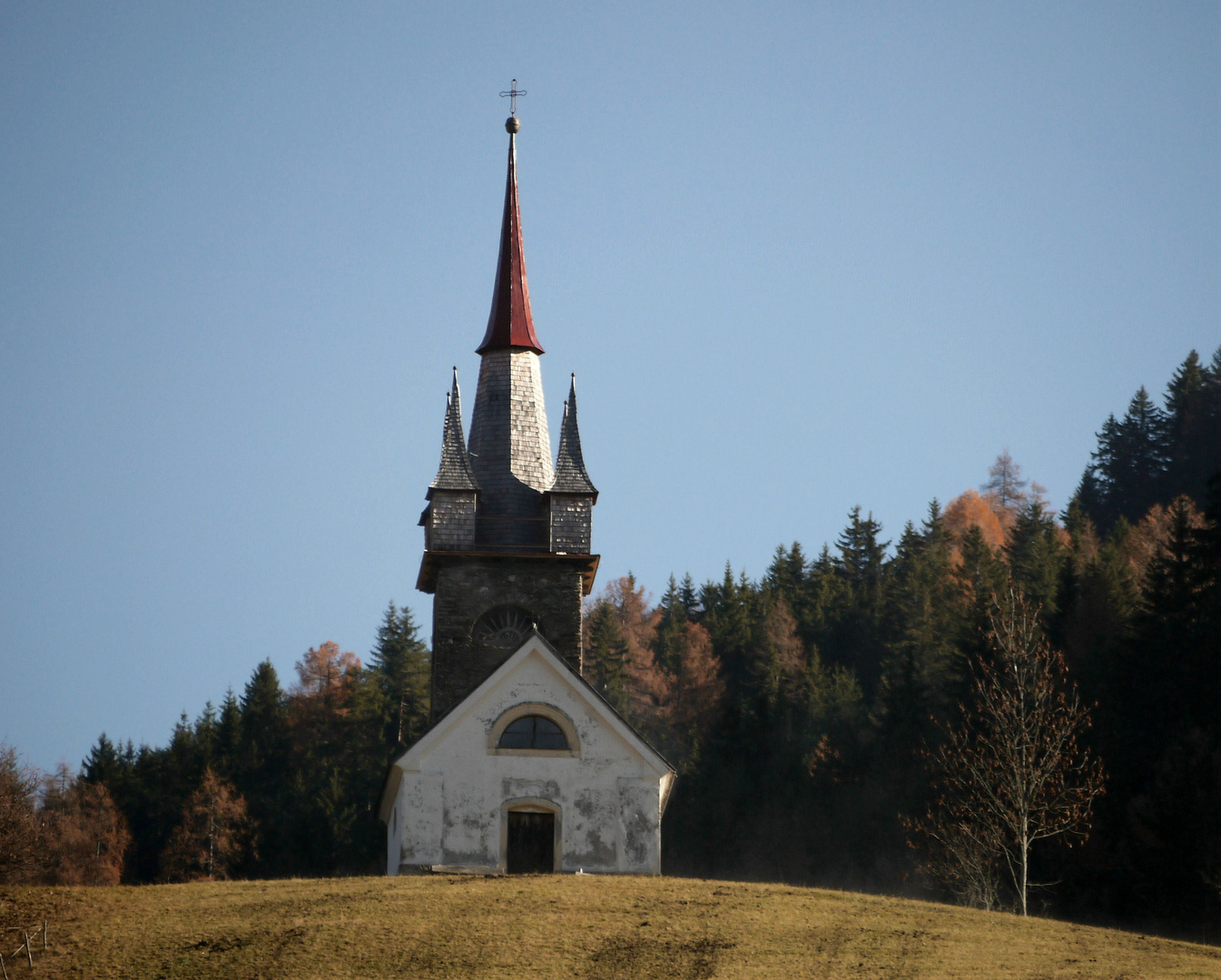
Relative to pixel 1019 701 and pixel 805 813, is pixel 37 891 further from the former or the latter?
pixel 805 813

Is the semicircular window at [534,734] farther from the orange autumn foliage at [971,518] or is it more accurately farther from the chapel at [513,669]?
the orange autumn foliage at [971,518]

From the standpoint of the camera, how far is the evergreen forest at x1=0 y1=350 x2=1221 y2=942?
144 ft

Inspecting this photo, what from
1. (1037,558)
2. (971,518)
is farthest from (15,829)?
(971,518)

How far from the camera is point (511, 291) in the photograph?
39.9m

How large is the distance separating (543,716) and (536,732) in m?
0.37

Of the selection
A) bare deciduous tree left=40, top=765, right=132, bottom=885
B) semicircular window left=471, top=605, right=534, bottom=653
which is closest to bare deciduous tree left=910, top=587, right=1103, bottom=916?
semicircular window left=471, top=605, right=534, bottom=653

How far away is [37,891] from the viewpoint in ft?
84.3

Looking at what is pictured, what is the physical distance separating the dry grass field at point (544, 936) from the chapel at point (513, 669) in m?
2.54

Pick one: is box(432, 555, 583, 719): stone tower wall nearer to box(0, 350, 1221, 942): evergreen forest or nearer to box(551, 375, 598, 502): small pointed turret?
box(551, 375, 598, 502): small pointed turret

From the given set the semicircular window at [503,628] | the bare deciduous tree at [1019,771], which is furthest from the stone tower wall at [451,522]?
the bare deciduous tree at [1019,771]

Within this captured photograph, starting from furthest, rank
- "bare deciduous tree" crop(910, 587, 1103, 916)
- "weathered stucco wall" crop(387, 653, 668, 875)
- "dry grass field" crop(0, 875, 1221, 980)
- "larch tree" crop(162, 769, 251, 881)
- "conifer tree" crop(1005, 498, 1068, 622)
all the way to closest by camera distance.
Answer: "larch tree" crop(162, 769, 251, 881) → "conifer tree" crop(1005, 498, 1068, 622) → "bare deciduous tree" crop(910, 587, 1103, 916) → "weathered stucco wall" crop(387, 653, 668, 875) → "dry grass field" crop(0, 875, 1221, 980)

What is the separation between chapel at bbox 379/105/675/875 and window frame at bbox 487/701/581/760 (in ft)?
0.09

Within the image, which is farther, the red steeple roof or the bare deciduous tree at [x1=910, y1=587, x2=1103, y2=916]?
the red steeple roof

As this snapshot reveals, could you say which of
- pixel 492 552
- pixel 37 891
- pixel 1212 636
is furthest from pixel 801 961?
pixel 1212 636
